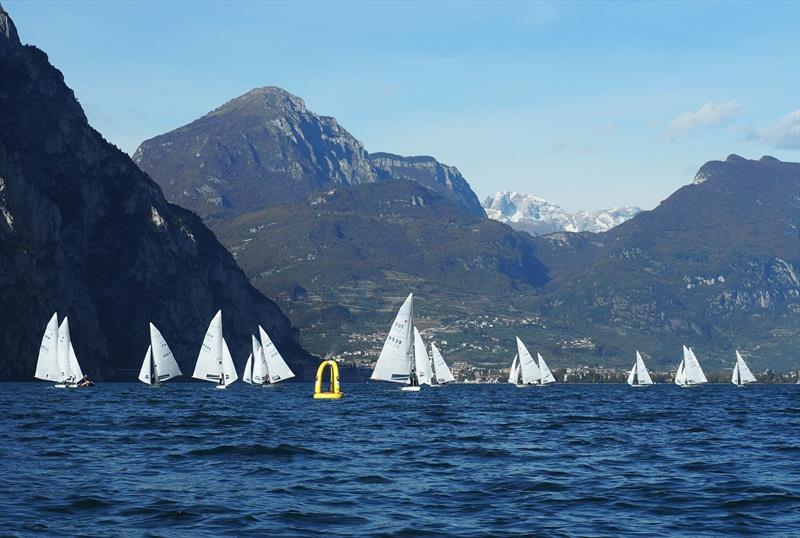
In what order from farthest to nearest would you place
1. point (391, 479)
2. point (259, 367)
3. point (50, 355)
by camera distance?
point (259, 367)
point (50, 355)
point (391, 479)

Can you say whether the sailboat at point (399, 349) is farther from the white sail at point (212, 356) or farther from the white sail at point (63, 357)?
the white sail at point (63, 357)

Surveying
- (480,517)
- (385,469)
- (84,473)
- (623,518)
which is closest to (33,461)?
(84,473)

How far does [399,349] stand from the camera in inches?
4786

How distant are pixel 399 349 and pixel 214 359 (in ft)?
213

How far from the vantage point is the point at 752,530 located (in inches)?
1289

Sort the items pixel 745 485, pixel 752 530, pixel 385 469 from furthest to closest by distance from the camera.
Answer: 1. pixel 385 469
2. pixel 745 485
3. pixel 752 530

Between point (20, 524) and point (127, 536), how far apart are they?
3.66 m

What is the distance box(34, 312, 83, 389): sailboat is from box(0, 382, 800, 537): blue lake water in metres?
91.6

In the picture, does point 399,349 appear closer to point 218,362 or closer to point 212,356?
point 212,356

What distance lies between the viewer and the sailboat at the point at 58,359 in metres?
163

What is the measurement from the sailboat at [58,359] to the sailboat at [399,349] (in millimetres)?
61008

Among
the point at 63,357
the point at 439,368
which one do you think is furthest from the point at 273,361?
the point at 63,357

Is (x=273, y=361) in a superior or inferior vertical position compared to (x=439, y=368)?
superior

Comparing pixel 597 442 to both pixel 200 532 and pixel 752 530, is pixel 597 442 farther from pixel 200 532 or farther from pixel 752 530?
pixel 200 532
